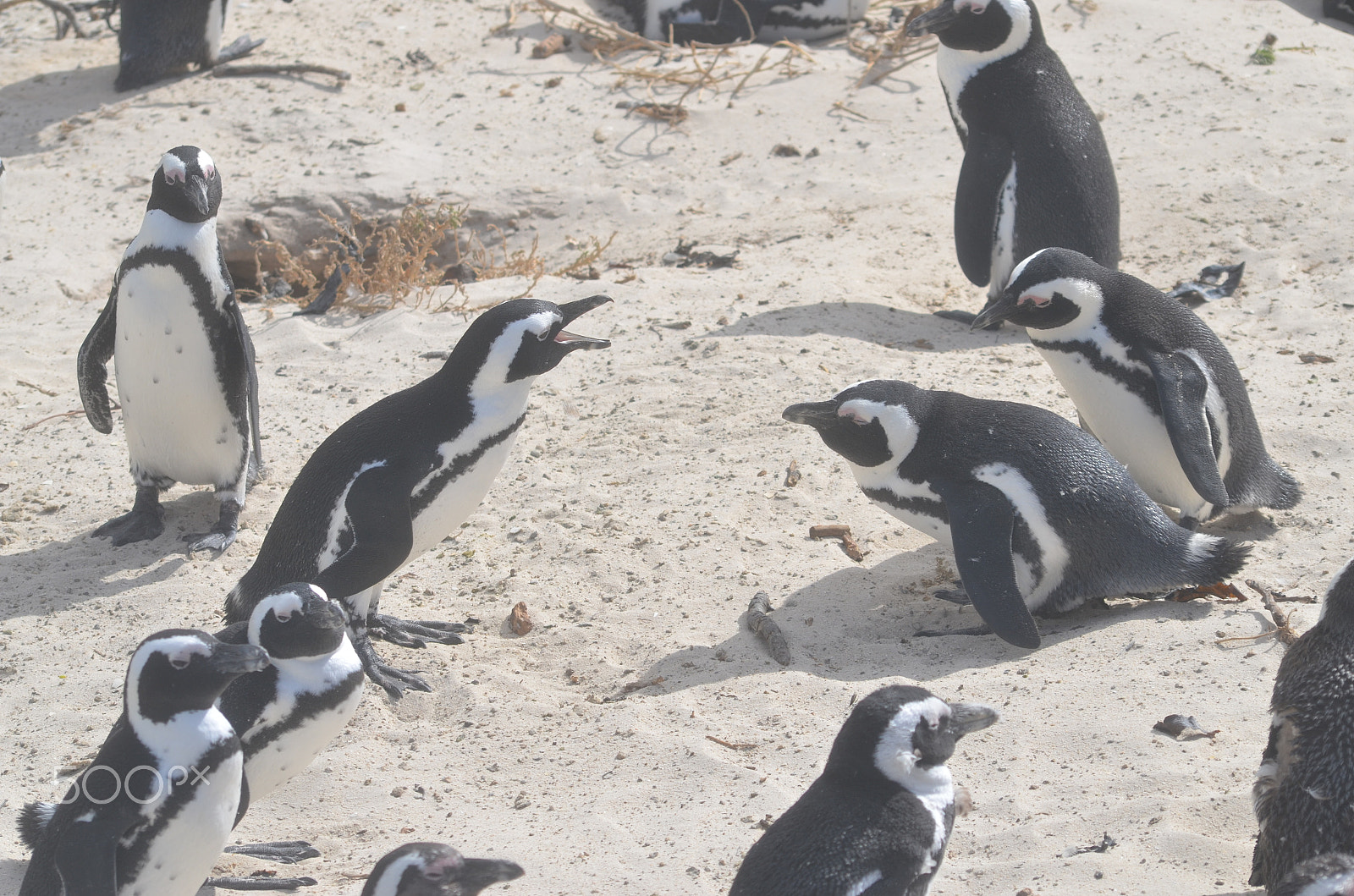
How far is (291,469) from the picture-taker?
4.82m

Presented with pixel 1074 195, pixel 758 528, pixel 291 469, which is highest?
pixel 1074 195

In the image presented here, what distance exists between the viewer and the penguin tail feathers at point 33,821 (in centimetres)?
270

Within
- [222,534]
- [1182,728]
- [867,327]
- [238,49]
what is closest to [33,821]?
[222,534]

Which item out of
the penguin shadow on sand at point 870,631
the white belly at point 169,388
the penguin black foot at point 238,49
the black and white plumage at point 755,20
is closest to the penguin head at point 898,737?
the penguin shadow on sand at point 870,631

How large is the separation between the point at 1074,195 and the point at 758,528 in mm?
2467

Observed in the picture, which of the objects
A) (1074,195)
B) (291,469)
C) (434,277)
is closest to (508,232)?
(434,277)

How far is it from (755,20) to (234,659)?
7.10 metres

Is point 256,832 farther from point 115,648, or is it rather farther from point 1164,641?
point 1164,641

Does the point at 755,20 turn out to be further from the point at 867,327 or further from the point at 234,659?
the point at 234,659

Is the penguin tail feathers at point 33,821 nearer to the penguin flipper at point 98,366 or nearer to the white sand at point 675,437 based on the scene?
the white sand at point 675,437

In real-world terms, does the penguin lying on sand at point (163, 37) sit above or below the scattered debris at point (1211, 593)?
below

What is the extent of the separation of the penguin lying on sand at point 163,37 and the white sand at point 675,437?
0.63 ft

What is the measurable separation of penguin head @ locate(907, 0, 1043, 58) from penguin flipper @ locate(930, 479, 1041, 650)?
3035 millimetres

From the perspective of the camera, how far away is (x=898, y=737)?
2.30 metres
